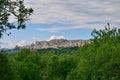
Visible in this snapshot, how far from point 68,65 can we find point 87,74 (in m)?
56.0

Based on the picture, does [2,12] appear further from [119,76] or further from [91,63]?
[91,63]

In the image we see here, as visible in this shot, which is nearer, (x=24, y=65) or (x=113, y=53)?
(x=113, y=53)

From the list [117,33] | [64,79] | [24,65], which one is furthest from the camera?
[64,79]

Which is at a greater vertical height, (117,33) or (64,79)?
(117,33)

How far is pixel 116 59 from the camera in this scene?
63.2 metres

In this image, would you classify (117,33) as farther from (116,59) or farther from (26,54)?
(26,54)

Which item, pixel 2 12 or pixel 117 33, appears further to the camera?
pixel 117 33

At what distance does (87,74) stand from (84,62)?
2.37 meters

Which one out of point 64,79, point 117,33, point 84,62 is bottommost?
point 64,79

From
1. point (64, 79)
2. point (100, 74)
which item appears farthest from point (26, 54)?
point (100, 74)

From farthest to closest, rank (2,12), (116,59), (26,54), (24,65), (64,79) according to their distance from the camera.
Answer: (64,79) < (26,54) < (24,65) < (116,59) < (2,12)

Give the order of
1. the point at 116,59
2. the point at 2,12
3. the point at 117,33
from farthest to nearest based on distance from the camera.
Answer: the point at 117,33 → the point at 116,59 → the point at 2,12

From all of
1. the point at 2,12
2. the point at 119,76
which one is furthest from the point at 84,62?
the point at 2,12

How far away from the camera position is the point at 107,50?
6700 centimetres
